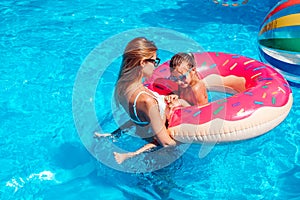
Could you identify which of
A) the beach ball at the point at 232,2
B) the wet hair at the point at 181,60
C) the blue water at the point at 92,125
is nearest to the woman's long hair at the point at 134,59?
the wet hair at the point at 181,60

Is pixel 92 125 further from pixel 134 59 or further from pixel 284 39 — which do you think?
pixel 284 39

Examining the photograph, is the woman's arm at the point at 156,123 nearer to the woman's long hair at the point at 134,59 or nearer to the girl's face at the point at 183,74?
the woman's long hair at the point at 134,59

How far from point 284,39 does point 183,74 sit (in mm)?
1010

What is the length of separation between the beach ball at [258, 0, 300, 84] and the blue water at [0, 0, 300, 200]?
2.82 feet

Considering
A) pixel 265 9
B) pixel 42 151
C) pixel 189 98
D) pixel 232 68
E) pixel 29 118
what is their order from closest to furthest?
pixel 189 98 < pixel 232 68 < pixel 42 151 < pixel 29 118 < pixel 265 9

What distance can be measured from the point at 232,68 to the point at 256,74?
290mm

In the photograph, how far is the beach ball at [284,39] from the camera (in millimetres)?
3801

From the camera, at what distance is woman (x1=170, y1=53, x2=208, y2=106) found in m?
3.58

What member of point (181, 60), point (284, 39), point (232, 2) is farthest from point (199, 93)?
point (232, 2)

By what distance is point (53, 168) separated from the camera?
4.29m

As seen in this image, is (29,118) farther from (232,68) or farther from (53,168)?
(232,68)

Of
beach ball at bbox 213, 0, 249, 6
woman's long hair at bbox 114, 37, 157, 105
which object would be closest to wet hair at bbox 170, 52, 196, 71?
woman's long hair at bbox 114, 37, 157, 105

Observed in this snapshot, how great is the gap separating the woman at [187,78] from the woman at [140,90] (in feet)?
1.29

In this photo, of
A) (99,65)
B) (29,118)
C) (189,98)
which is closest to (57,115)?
(29,118)
